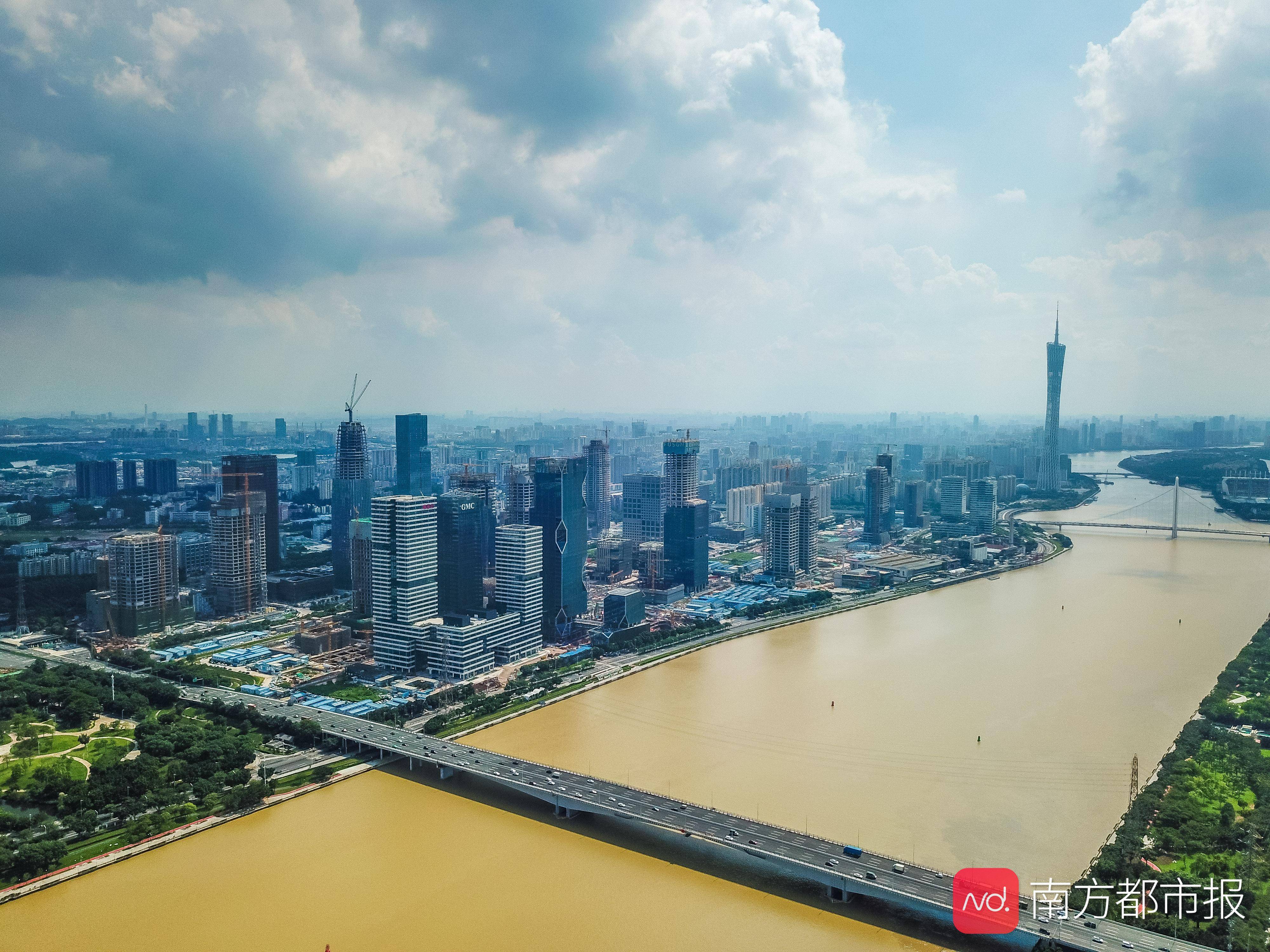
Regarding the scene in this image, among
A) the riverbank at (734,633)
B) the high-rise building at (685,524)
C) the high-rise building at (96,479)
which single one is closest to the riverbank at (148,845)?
the riverbank at (734,633)

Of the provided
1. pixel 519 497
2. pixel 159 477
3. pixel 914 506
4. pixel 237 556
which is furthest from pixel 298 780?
pixel 914 506

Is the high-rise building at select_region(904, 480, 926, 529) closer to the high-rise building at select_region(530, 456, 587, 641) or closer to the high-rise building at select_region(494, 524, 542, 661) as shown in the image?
the high-rise building at select_region(530, 456, 587, 641)

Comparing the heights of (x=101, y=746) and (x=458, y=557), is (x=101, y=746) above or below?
below

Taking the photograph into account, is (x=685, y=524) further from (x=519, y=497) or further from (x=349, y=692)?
(x=349, y=692)

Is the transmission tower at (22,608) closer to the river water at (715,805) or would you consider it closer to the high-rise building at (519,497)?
the high-rise building at (519,497)

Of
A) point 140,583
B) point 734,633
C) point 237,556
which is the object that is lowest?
point 734,633

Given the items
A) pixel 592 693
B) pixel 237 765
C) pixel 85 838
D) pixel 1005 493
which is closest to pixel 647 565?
pixel 592 693
